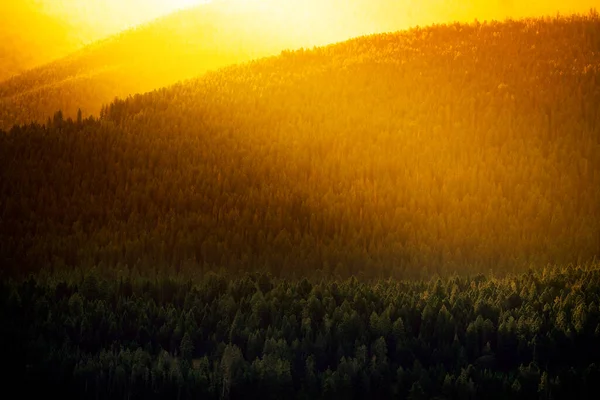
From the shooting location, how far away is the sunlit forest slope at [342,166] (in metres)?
36.8

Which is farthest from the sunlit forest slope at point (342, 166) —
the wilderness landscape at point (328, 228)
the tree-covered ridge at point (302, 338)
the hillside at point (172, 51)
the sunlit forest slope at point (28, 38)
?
the sunlit forest slope at point (28, 38)

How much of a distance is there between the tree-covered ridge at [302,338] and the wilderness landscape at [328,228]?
72 mm

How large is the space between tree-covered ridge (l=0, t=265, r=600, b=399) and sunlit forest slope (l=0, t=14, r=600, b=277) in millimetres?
7255

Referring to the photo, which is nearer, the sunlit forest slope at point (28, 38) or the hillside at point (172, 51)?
the hillside at point (172, 51)

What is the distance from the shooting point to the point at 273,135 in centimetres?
5369

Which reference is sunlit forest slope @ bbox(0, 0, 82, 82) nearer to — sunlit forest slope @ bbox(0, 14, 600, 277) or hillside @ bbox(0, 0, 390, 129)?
hillside @ bbox(0, 0, 390, 129)

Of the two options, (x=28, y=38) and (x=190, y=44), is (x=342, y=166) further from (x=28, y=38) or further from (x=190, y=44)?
(x=28, y=38)

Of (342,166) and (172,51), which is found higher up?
(172,51)

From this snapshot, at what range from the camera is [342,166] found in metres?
48.8

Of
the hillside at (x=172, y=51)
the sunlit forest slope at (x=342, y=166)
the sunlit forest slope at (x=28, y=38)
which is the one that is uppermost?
the sunlit forest slope at (x=28, y=38)

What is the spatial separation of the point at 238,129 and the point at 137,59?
49.7 metres

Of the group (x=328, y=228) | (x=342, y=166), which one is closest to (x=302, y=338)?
(x=328, y=228)

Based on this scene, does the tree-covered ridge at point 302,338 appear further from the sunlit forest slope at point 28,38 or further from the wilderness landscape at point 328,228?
the sunlit forest slope at point 28,38

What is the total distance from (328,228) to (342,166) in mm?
10077
